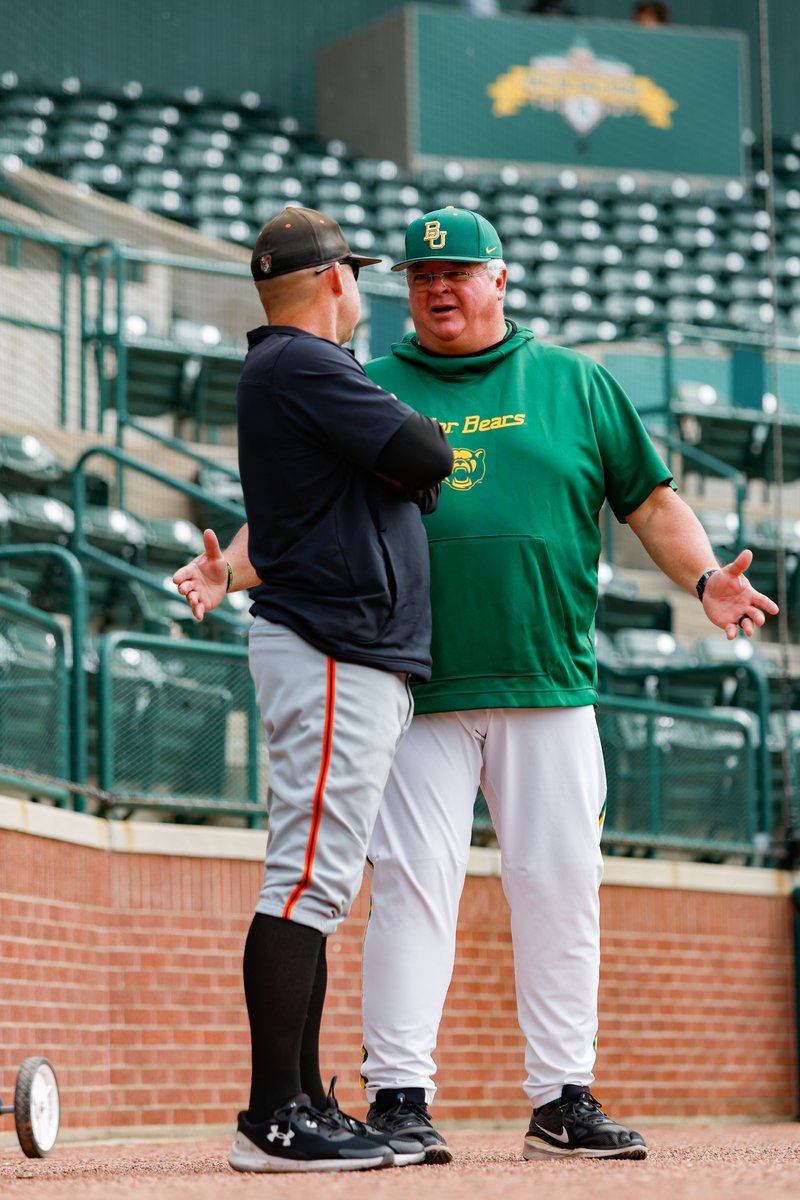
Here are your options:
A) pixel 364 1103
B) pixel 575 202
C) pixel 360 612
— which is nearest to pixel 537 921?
pixel 360 612

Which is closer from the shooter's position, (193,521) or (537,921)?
(537,921)

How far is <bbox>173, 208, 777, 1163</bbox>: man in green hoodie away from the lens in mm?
3258

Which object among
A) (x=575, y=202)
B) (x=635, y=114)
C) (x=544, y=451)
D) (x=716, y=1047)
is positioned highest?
(x=635, y=114)

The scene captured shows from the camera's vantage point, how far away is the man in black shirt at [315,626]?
Result: 2.84 m

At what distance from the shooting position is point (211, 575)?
328cm

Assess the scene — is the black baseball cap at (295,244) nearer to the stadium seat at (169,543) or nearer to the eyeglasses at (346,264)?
the eyeglasses at (346,264)

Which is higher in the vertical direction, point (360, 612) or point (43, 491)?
point (43, 491)

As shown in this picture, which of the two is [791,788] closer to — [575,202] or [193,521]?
[193,521]

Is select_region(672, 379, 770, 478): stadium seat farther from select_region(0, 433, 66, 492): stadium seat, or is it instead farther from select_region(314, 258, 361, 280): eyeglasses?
select_region(314, 258, 361, 280): eyeglasses

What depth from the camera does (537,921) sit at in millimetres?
3332

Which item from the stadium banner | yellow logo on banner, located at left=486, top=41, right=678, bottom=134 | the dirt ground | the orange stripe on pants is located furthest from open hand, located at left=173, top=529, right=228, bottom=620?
yellow logo on banner, located at left=486, top=41, right=678, bottom=134

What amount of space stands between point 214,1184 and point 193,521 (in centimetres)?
666

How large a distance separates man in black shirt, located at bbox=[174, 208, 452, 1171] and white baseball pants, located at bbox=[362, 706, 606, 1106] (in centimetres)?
24

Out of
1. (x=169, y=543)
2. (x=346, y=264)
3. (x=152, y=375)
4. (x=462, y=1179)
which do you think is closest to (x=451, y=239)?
(x=346, y=264)
